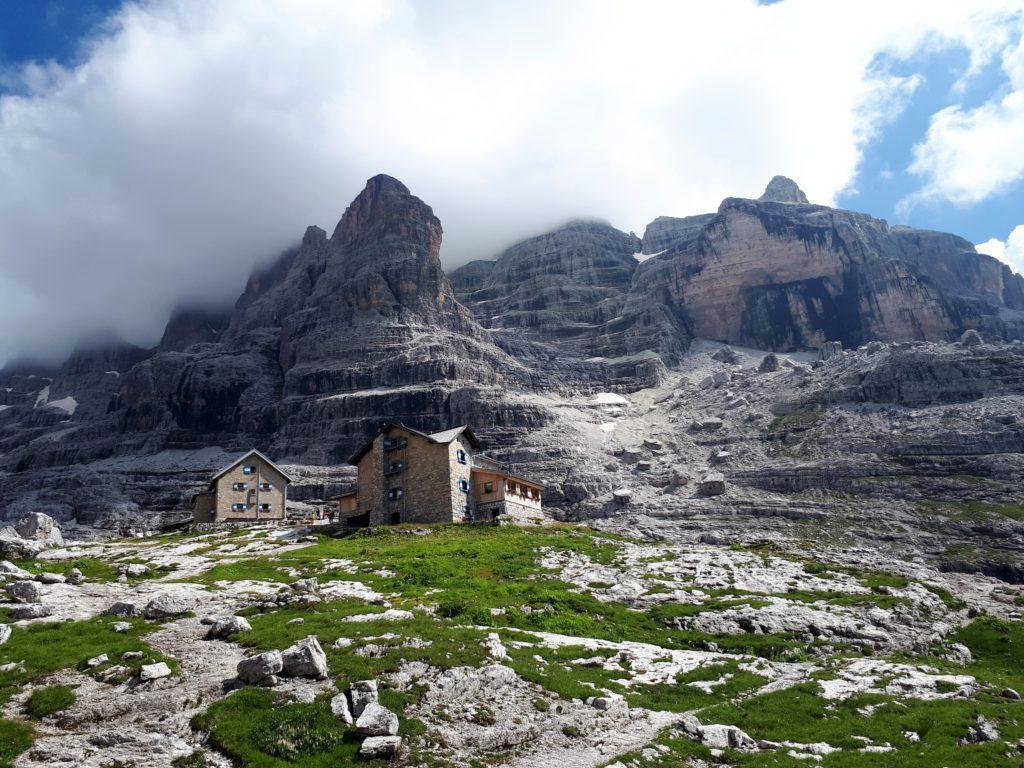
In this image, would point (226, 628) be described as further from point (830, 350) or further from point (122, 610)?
point (830, 350)

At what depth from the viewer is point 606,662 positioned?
28.2 meters

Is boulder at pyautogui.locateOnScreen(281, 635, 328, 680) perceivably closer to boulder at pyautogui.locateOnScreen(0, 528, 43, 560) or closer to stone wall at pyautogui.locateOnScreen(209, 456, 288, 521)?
boulder at pyautogui.locateOnScreen(0, 528, 43, 560)

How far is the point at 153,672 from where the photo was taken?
21.6m

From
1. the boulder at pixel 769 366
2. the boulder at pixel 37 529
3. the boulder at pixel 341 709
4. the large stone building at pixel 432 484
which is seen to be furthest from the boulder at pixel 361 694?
the boulder at pixel 769 366

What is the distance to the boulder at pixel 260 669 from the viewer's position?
70.4 feet

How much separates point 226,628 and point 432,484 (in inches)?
1918

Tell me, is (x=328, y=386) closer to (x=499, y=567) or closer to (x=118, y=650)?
(x=499, y=567)

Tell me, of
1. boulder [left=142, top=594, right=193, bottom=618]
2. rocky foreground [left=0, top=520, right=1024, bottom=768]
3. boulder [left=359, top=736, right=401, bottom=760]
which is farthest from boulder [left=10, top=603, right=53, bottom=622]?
boulder [left=359, top=736, right=401, bottom=760]

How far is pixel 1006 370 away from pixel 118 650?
491 feet

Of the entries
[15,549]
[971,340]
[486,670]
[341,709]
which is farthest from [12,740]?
[971,340]

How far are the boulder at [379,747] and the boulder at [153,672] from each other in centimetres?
791

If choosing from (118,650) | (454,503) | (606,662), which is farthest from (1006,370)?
(118,650)

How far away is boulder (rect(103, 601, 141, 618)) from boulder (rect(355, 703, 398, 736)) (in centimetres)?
1558

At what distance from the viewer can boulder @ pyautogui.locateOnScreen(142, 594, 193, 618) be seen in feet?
95.6
